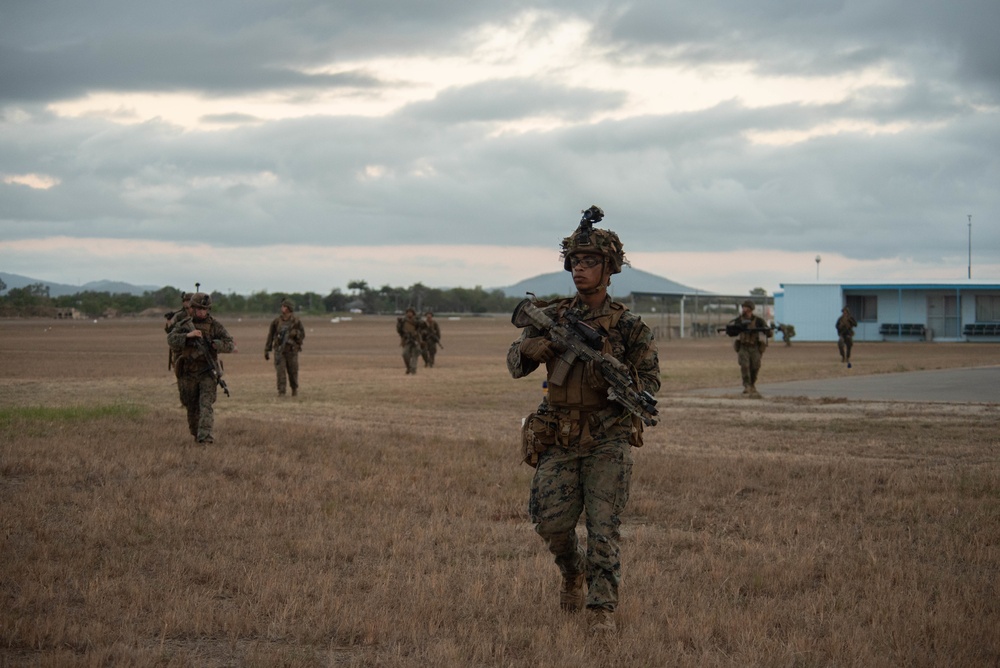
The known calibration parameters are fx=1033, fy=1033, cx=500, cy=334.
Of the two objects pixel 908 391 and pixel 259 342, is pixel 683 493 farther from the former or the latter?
pixel 259 342

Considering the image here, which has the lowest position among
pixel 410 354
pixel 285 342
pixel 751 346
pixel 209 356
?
pixel 410 354

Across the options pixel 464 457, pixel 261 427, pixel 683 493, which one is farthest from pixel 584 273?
pixel 261 427

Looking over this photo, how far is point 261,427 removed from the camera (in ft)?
47.9

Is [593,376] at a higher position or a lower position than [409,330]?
higher

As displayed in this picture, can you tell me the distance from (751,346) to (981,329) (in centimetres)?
3850

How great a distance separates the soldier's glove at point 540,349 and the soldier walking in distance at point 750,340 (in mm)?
15813

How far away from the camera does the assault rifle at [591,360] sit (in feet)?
19.5

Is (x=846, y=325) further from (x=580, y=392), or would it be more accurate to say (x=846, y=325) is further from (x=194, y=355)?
(x=580, y=392)

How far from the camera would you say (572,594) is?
636cm

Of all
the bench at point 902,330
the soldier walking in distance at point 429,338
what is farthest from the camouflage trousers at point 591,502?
the bench at point 902,330

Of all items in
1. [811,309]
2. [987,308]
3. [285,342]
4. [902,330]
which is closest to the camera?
[285,342]

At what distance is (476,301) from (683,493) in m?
181

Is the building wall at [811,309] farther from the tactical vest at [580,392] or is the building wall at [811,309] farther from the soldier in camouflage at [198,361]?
the tactical vest at [580,392]

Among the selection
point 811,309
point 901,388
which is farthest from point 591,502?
point 811,309
